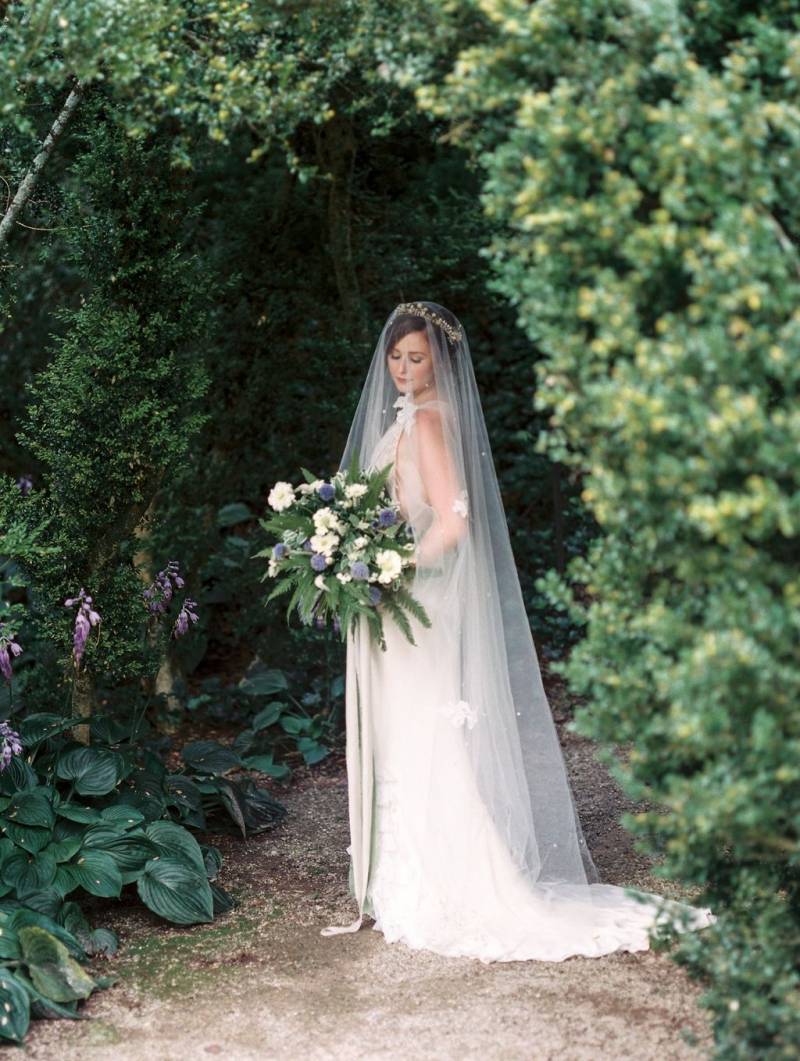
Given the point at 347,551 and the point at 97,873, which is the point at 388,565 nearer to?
the point at 347,551

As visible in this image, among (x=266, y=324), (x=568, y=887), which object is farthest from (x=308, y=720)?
(x=568, y=887)

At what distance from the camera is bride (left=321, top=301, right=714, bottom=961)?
14.6 feet

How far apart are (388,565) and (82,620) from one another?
4.54 feet

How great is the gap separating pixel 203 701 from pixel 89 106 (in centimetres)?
372

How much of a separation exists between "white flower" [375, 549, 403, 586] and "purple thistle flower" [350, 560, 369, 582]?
52 mm

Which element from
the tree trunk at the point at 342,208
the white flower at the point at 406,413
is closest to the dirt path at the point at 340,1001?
the white flower at the point at 406,413

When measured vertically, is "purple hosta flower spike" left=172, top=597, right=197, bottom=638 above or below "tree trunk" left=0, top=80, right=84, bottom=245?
below

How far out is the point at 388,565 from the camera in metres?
4.22

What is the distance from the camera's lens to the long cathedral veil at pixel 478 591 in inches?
177

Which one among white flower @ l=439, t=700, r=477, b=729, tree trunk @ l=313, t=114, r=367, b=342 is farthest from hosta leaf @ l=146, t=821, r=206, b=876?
tree trunk @ l=313, t=114, r=367, b=342

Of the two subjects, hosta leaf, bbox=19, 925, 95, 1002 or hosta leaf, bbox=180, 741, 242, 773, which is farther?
hosta leaf, bbox=180, 741, 242, 773

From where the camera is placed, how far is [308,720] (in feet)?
23.5

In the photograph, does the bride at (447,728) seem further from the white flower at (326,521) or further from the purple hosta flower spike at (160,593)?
the purple hosta flower spike at (160,593)

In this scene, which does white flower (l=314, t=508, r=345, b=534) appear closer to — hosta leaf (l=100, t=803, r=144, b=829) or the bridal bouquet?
the bridal bouquet
